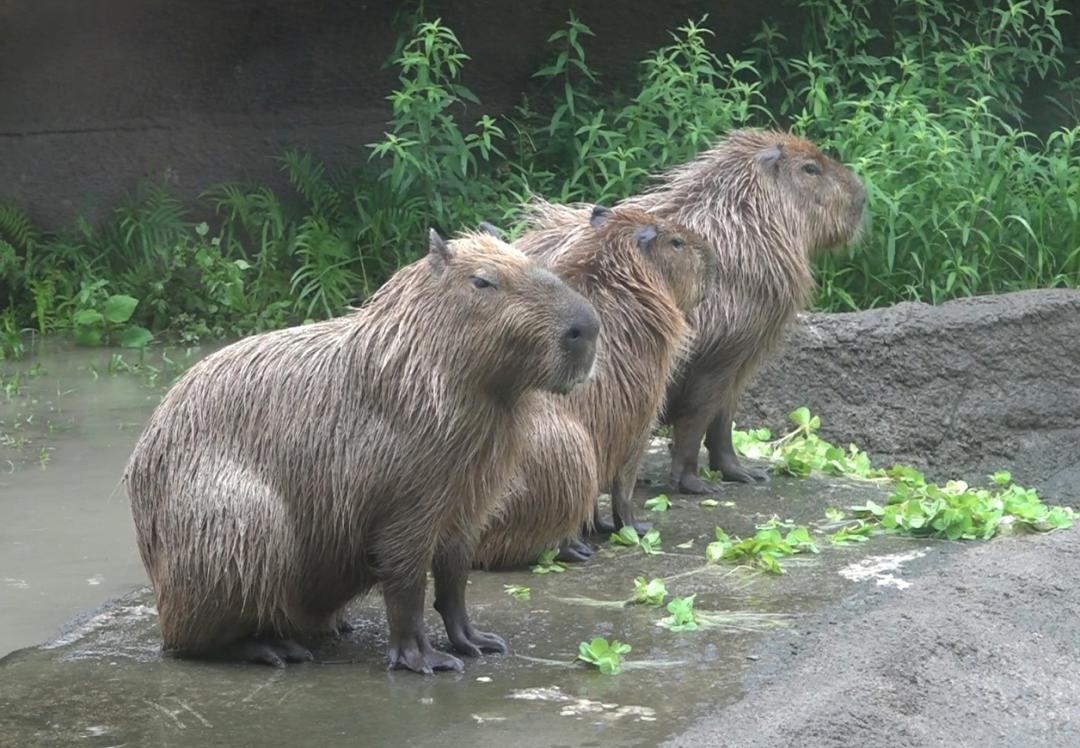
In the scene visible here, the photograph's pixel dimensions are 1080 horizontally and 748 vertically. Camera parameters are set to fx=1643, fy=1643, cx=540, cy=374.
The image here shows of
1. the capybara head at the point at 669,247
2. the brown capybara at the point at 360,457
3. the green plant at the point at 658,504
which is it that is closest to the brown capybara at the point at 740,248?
the green plant at the point at 658,504

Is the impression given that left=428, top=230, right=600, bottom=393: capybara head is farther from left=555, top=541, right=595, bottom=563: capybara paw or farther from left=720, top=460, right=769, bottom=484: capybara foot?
left=720, top=460, right=769, bottom=484: capybara foot

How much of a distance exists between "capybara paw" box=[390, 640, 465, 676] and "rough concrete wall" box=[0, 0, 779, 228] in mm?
7489

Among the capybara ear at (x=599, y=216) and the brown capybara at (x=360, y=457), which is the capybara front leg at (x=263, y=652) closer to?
the brown capybara at (x=360, y=457)

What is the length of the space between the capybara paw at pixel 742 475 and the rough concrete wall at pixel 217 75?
5.19 meters

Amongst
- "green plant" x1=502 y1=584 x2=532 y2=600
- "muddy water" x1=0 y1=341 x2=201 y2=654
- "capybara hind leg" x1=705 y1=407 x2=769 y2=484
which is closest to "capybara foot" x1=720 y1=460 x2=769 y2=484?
"capybara hind leg" x1=705 y1=407 x2=769 y2=484

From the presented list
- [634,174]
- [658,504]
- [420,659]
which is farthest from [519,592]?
[634,174]

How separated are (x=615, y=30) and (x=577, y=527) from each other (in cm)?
671

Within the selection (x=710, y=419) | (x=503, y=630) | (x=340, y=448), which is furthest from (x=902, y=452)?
(x=340, y=448)

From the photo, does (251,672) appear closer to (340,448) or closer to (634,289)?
(340,448)

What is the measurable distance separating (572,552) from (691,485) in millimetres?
1132

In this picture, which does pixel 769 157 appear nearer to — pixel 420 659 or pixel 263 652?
pixel 420 659

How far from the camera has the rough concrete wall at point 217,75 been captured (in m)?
11.2

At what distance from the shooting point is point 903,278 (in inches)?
354

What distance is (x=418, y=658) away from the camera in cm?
434
